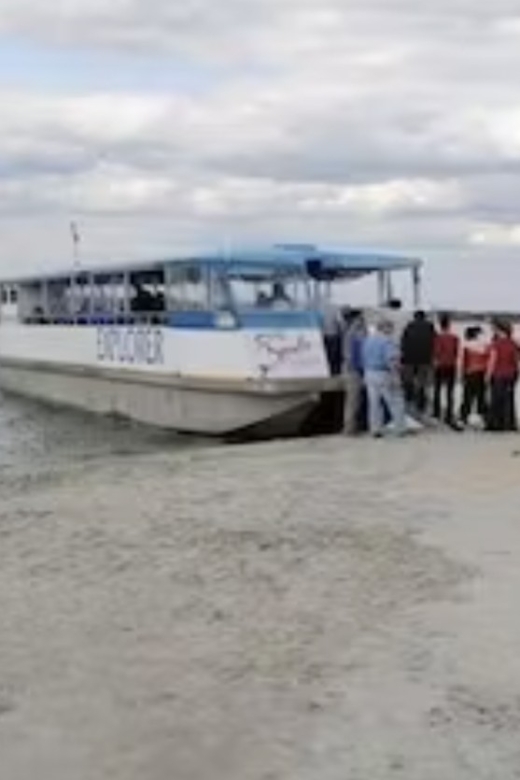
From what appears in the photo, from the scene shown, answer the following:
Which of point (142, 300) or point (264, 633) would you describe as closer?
point (264, 633)

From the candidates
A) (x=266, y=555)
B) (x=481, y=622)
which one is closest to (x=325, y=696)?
(x=481, y=622)

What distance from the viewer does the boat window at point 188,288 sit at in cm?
2634

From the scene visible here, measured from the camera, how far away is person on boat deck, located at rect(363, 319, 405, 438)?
21969 mm

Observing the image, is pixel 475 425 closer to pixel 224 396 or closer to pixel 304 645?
pixel 224 396

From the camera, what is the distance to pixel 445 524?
43.8ft

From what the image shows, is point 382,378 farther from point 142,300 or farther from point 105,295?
point 105,295

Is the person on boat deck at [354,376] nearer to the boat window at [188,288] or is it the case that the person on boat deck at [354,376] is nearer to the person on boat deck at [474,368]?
the person on boat deck at [474,368]

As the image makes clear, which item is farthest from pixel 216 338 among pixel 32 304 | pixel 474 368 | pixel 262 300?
pixel 32 304

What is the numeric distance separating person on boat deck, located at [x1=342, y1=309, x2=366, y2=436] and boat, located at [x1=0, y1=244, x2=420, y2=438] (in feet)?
4.10

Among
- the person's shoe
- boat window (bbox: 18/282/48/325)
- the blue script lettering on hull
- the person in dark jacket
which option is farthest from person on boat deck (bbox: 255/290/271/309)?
boat window (bbox: 18/282/48/325)

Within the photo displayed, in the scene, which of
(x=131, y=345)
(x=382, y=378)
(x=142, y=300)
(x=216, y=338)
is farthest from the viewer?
(x=131, y=345)

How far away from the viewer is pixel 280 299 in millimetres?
25953

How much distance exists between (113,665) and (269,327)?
56.0 ft

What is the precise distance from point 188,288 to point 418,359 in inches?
216
